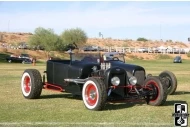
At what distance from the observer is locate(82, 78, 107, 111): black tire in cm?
1009

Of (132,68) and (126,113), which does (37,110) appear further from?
(132,68)

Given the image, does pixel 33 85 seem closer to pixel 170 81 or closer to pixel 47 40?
pixel 170 81

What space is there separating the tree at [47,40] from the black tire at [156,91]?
72.8 metres

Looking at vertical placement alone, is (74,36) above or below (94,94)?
above

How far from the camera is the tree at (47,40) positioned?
290 feet

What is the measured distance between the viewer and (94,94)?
10.5m

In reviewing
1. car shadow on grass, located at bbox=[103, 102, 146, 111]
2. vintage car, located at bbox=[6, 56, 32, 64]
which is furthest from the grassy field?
vintage car, located at bbox=[6, 56, 32, 64]

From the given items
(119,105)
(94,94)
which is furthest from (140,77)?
(94,94)

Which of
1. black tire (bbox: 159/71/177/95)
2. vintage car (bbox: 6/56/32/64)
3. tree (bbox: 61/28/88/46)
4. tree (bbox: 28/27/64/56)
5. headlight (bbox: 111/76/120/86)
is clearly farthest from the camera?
tree (bbox: 61/28/88/46)

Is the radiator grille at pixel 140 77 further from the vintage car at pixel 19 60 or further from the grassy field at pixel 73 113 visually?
the vintage car at pixel 19 60

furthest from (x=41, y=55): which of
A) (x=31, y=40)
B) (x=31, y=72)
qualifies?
(x=31, y=72)

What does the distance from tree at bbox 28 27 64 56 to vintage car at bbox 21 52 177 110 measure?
2797 inches

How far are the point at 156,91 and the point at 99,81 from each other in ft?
6.08

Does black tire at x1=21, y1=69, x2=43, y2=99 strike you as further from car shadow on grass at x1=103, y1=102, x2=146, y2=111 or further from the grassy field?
car shadow on grass at x1=103, y1=102, x2=146, y2=111
